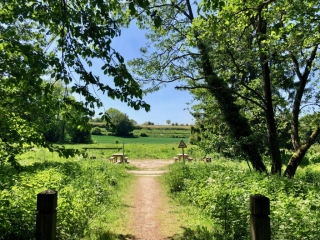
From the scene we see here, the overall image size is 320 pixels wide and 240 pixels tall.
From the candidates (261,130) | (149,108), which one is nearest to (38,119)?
(149,108)

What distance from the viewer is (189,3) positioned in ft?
39.8

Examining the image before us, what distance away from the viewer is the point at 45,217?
246 cm

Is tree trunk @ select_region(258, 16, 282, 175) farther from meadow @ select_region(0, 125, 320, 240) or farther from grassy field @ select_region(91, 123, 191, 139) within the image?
grassy field @ select_region(91, 123, 191, 139)

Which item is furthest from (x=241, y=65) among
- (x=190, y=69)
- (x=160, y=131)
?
(x=160, y=131)

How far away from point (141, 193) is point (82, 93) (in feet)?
25.1

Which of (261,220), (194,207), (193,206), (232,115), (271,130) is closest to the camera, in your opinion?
(261,220)

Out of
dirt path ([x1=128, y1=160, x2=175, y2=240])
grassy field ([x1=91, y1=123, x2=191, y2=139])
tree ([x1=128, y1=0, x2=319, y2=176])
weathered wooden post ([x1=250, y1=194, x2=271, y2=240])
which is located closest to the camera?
weathered wooden post ([x1=250, y1=194, x2=271, y2=240])

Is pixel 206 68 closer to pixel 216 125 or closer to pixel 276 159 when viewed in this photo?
pixel 216 125

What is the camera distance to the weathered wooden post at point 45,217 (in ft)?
8.05

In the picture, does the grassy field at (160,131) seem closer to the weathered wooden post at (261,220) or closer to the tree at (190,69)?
the tree at (190,69)

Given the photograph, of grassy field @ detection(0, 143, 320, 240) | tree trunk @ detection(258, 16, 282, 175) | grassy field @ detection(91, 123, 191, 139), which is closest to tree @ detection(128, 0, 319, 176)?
tree trunk @ detection(258, 16, 282, 175)

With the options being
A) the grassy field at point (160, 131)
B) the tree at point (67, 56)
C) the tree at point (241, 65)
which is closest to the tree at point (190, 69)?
the tree at point (241, 65)

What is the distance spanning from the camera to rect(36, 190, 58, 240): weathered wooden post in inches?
96.6

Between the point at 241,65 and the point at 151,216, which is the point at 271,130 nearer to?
the point at 241,65
